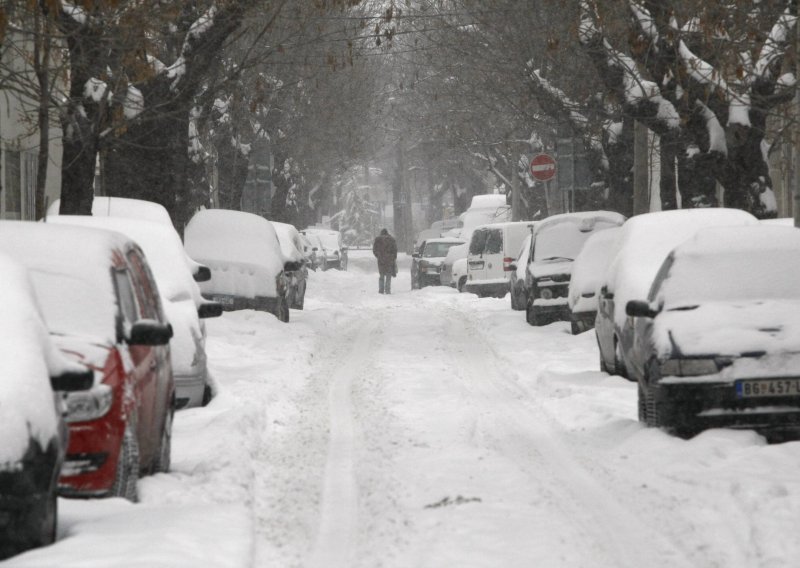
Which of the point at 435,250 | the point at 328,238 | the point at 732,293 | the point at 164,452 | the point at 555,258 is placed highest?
the point at 328,238

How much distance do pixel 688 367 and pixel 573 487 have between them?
6.42 ft

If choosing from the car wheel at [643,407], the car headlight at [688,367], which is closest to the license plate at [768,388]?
the car headlight at [688,367]

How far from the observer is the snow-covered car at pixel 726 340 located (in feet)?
33.8

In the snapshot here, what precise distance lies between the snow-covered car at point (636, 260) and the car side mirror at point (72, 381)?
8.29 m

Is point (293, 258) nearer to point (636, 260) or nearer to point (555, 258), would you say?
point (555, 258)

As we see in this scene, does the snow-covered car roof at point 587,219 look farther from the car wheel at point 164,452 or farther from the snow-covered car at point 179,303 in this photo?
the car wheel at point 164,452

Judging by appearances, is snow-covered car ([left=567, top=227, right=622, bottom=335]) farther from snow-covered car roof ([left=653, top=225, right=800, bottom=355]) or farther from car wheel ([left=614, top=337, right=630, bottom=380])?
snow-covered car roof ([left=653, top=225, right=800, bottom=355])

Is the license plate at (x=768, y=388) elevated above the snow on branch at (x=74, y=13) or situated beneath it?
situated beneath

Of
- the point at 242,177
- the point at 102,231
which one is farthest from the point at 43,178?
the point at 242,177

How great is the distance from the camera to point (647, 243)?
15734 mm

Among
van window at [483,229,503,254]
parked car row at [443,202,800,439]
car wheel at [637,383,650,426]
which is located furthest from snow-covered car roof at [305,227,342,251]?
car wheel at [637,383,650,426]

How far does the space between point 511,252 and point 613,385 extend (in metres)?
18.3

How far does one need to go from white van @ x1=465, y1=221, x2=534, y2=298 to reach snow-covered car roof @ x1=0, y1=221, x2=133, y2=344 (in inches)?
971

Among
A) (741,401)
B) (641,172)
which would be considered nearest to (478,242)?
(641,172)
